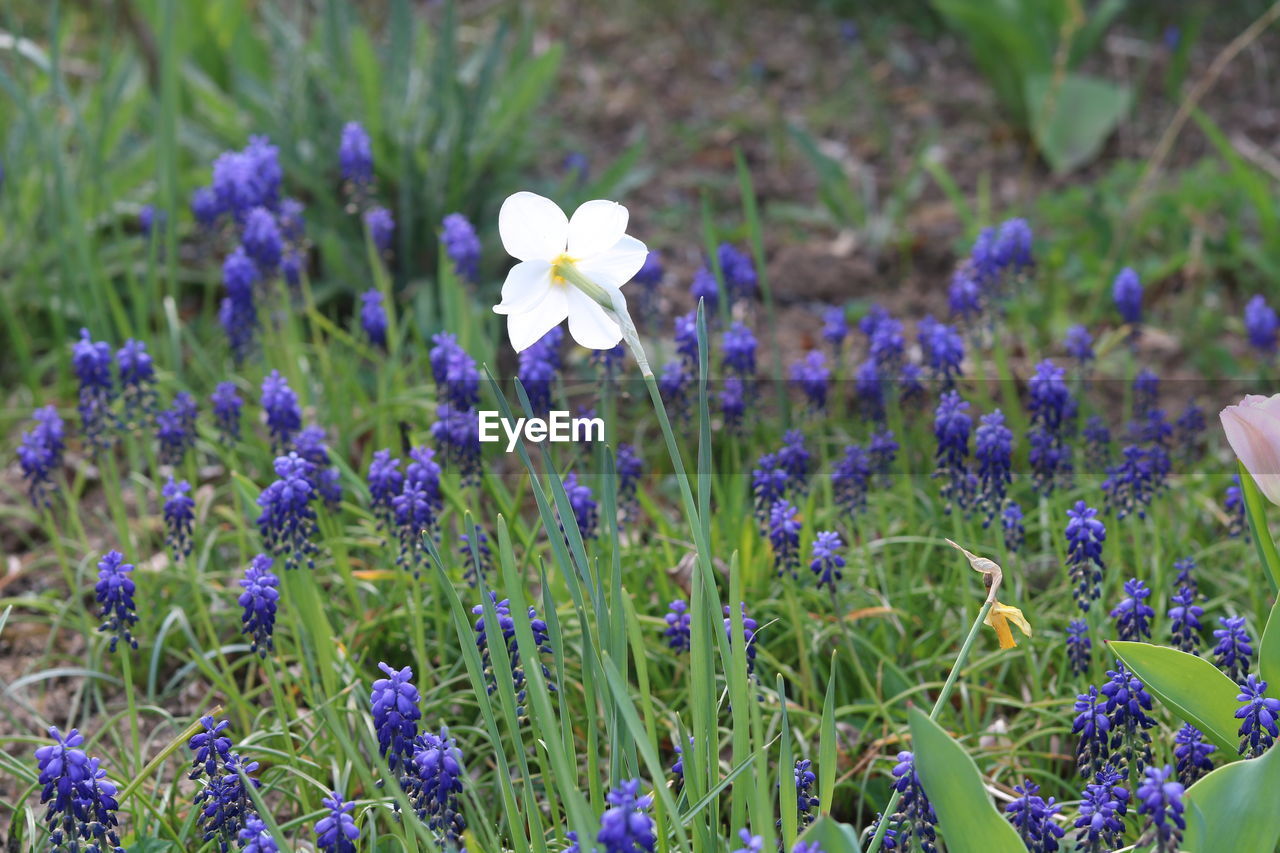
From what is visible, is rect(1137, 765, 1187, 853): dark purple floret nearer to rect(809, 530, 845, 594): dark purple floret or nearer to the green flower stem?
the green flower stem

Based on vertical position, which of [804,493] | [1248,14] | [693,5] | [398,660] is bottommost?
[398,660]

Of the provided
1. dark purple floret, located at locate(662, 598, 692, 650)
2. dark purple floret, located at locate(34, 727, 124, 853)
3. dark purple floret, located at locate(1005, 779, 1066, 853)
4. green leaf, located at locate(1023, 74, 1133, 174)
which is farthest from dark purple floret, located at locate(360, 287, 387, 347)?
green leaf, located at locate(1023, 74, 1133, 174)

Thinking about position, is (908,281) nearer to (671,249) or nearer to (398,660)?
(671,249)

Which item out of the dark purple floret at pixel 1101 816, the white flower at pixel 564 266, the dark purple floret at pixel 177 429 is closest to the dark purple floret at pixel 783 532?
the dark purple floret at pixel 1101 816

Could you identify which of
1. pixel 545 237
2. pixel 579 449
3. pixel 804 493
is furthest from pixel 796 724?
pixel 545 237

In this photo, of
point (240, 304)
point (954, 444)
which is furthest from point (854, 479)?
point (240, 304)

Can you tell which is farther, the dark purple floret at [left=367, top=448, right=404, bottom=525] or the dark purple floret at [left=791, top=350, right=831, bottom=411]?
the dark purple floret at [left=791, top=350, right=831, bottom=411]
